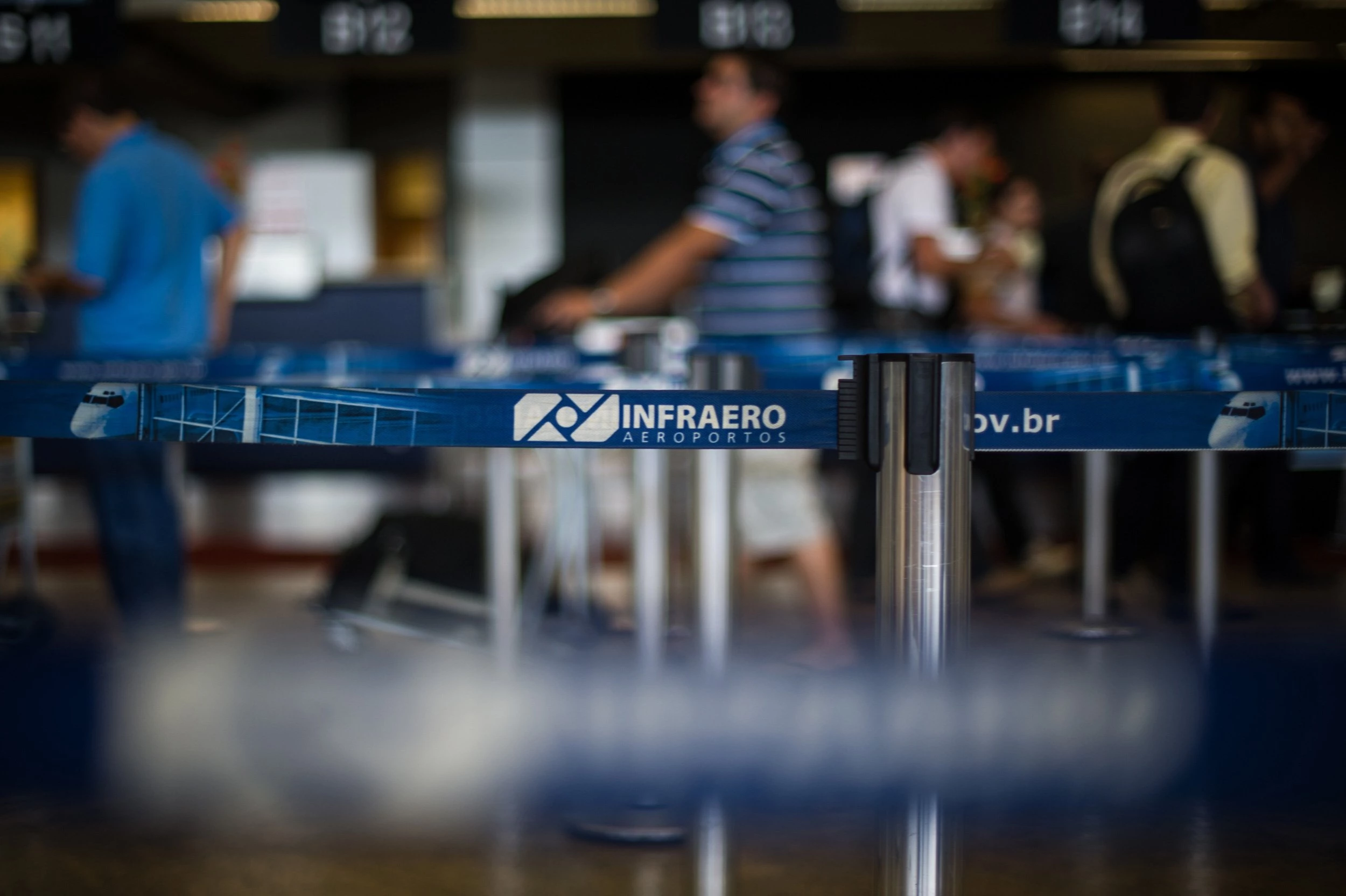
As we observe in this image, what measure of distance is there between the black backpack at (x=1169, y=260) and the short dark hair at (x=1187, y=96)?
16cm

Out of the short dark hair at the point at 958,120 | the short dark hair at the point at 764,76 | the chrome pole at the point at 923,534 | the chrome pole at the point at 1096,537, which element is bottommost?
the chrome pole at the point at 1096,537

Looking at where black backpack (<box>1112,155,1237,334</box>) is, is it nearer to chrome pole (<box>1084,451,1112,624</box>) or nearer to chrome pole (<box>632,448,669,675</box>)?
chrome pole (<box>1084,451,1112,624</box>)

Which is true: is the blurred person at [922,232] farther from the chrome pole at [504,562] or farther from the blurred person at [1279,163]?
the chrome pole at [504,562]

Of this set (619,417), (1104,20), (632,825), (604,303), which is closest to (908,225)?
(604,303)

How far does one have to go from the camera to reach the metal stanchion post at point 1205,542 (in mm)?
3371

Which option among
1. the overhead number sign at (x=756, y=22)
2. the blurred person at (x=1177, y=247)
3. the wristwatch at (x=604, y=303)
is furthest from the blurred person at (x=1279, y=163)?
the wristwatch at (x=604, y=303)

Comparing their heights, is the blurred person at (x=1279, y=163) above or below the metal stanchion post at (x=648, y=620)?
above

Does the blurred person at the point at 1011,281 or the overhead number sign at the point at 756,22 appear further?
the blurred person at the point at 1011,281

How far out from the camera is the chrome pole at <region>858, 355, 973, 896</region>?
4.94ft

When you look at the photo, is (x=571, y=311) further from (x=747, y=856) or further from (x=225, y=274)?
(x=225, y=274)

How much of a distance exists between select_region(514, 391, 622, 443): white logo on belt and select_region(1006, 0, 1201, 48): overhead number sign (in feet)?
14.1

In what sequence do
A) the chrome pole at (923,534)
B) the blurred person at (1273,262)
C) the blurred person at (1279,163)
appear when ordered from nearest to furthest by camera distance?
the chrome pole at (923,534), the blurred person at (1273,262), the blurred person at (1279,163)

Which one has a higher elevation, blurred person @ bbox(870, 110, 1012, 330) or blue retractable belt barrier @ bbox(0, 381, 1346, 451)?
blurred person @ bbox(870, 110, 1012, 330)

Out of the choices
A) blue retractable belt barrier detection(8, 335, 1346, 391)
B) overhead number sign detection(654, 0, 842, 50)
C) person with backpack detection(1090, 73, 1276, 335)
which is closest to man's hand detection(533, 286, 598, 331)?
blue retractable belt barrier detection(8, 335, 1346, 391)
